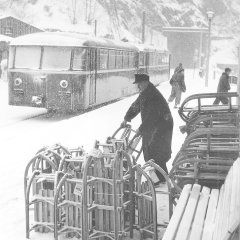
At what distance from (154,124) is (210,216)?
2778mm

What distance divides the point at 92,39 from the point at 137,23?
7390 centimetres

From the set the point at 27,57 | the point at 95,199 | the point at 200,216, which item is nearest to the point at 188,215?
the point at 200,216

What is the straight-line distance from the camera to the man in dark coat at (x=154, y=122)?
6.54 metres

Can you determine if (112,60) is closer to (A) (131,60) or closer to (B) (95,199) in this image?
(A) (131,60)

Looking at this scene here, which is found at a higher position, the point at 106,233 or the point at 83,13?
the point at 83,13

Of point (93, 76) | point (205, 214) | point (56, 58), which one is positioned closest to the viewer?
point (205, 214)

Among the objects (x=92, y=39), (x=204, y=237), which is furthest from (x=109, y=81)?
(x=204, y=237)

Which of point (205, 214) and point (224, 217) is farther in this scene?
point (205, 214)

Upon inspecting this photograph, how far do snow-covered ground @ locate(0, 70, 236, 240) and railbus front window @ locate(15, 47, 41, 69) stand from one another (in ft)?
5.25

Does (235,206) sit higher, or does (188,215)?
(235,206)

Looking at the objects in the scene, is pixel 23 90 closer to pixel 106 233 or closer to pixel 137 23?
pixel 106 233

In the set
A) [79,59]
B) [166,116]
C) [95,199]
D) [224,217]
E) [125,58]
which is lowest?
[95,199]

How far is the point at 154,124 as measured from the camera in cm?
659

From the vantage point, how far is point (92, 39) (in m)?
15.7
